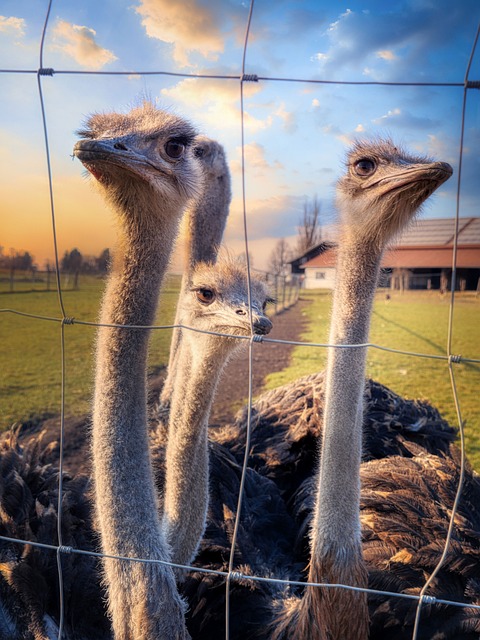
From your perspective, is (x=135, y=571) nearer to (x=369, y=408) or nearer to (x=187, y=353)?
(x=187, y=353)

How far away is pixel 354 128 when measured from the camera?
2.20 m

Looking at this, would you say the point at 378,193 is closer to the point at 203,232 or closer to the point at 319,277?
the point at 319,277

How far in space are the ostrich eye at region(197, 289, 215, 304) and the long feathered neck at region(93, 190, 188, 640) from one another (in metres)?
0.31

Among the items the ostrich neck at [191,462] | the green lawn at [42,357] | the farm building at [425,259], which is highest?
the farm building at [425,259]

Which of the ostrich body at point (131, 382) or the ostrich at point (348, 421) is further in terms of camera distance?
the ostrich at point (348, 421)

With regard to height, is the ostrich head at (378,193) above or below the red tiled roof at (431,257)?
above

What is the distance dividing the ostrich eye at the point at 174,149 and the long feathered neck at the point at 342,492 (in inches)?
25.8

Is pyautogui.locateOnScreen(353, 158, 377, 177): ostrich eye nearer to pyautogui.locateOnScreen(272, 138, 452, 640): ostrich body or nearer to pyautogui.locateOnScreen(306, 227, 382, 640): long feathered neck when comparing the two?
pyautogui.locateOnScreen(272, 138, 452, 640): ostrich body

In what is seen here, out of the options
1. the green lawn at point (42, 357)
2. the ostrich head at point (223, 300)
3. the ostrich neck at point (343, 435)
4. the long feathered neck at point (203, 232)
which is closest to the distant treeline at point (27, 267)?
the green lawn at point (42, 357)

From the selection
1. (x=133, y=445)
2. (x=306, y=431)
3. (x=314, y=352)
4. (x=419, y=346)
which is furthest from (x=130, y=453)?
(x=314, y=352)

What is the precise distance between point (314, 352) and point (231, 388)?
29.8 inches

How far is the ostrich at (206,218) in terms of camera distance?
3.03m

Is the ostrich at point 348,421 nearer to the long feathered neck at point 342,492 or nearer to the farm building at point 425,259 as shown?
the long feathered neck at point 342,492

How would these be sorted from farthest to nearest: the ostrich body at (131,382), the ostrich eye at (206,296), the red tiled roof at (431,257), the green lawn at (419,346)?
1. the green lawn at (419,346)
2. the red tiled roof at (431,257)
3. the ostrich eye at (206,296)
4. the ostrich body at (131,382)
